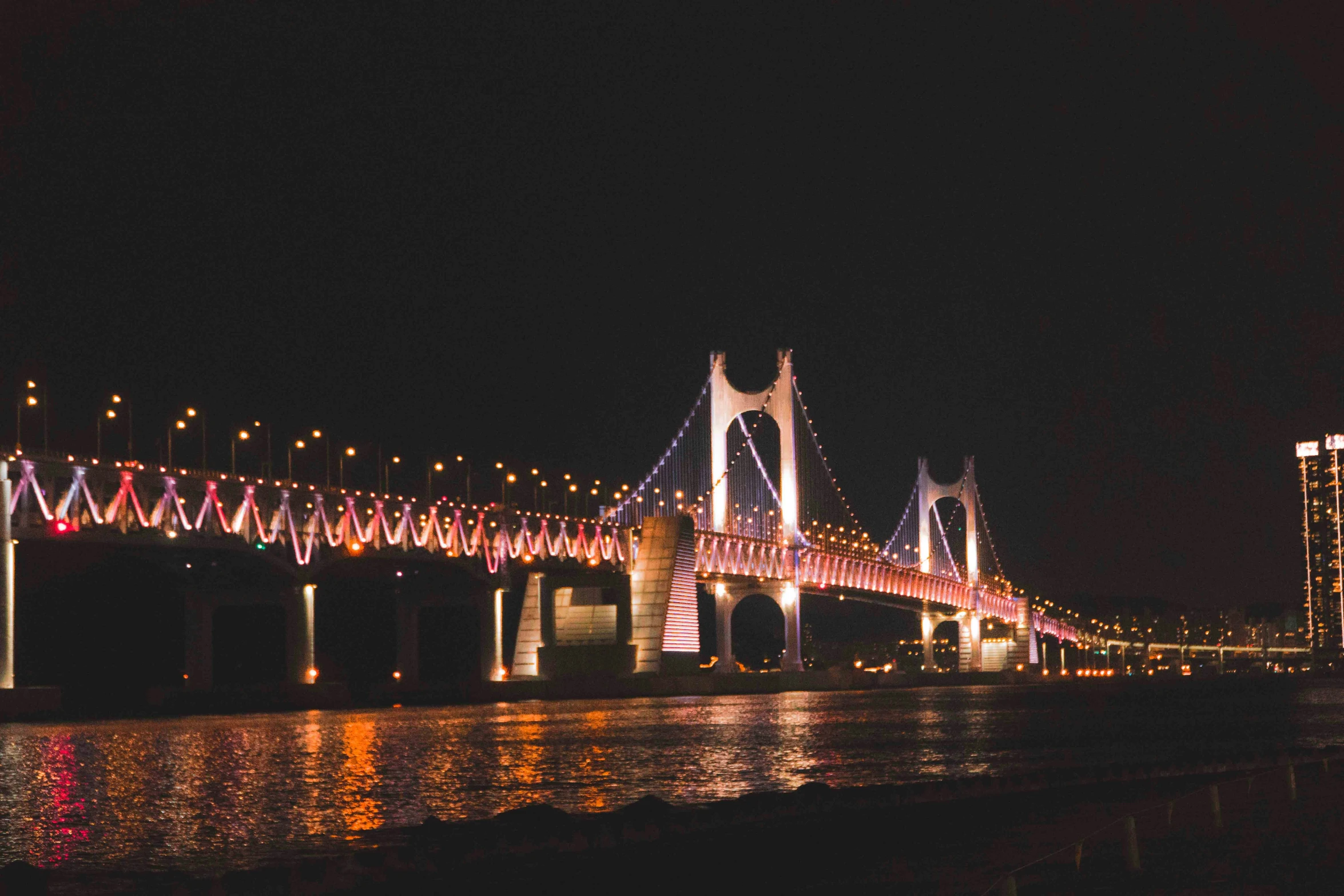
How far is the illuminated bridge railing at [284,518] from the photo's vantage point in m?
63.8

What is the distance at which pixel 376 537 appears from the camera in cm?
8331

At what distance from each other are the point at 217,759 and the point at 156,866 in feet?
63.1

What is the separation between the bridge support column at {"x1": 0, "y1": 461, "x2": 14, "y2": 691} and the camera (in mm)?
58156

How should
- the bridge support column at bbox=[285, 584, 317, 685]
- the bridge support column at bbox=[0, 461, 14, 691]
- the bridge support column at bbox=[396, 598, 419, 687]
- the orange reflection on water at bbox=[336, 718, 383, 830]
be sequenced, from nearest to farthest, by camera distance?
1. the orange reflection on water at bbox=[336, 718, 383, 830]
2. the bridge support column at bbox=[0, 461, 14, 691]
3. the bridge support column at bbox=[285, 584, 317, 685]
4. the bridge support column at bbox=[396, 598, 419, 687]

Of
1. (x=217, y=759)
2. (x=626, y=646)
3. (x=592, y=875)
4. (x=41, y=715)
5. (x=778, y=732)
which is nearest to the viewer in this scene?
(x=592, y=875)

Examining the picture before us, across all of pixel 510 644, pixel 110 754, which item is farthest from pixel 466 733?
pixel 510 644

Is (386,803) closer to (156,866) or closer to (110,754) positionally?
(156,866)

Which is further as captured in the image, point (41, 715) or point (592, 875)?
point (41, 715)

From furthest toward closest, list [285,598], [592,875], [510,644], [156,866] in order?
[510,644] < [285,598] < [156,866] < [592,875]

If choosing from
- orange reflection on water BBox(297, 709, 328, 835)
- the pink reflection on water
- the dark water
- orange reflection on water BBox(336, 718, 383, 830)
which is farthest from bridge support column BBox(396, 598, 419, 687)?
the pink reflection on water

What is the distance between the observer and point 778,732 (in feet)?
158

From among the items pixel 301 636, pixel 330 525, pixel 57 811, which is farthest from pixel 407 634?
pixel 57 811

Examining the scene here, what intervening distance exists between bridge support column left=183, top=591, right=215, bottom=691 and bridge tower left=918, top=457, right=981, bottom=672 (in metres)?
64.5

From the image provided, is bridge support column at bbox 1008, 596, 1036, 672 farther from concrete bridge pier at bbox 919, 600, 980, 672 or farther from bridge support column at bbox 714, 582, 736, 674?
bridge support column at bbox 714, 582, 736, 674
